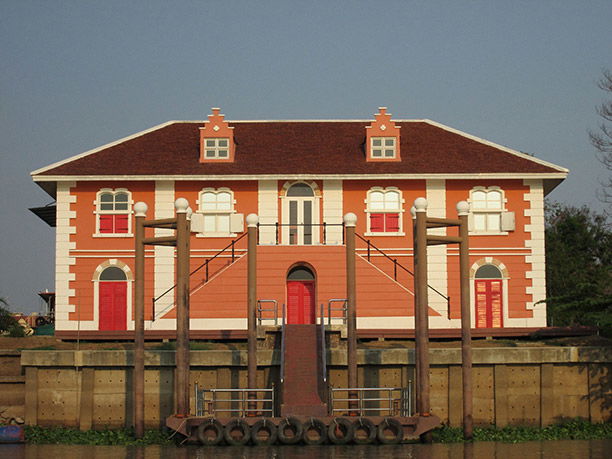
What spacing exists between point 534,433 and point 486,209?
39.6 feet

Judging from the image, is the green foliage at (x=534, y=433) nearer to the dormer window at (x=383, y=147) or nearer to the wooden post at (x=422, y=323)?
the wooden post at (x=422, y=323)

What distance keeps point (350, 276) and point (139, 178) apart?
12.5 meters

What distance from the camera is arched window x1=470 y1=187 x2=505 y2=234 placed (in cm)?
3600

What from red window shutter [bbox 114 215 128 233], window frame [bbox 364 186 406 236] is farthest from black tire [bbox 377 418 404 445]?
red window shutter [bbox 114 215 128 233]

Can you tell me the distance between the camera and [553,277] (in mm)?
49594

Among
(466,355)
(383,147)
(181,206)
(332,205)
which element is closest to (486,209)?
(383,147)

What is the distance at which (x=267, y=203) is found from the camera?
118 ft

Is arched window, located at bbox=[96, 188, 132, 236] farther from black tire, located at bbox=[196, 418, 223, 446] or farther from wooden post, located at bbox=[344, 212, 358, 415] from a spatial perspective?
black tire, located at bbox=[196, 418, 223, 446]

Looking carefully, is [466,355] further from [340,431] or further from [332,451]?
[332,451]

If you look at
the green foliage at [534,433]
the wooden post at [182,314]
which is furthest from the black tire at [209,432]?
the green foliage at [534,433]

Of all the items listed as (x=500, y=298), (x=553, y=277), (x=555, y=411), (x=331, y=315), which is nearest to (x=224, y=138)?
(x=331, y=315)

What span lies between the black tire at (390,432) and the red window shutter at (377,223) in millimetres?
13202

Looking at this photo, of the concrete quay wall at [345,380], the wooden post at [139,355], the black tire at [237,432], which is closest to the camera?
the black tire at [237,432]

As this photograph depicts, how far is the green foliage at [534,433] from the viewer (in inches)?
989
